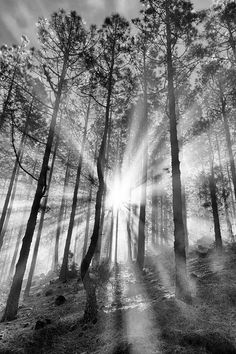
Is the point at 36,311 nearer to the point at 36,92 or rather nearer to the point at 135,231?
the point at 36,92

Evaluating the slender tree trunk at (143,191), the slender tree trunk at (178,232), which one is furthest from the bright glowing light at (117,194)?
the slender tree trunk at (178,232)

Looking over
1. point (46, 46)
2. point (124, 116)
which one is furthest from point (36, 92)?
point (124, 116)

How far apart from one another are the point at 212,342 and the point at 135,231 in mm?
22020

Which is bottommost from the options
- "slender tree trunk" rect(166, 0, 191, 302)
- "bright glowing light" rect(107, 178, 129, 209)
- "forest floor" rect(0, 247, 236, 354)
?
"forest floor" rect(0, 247, 236, 354)

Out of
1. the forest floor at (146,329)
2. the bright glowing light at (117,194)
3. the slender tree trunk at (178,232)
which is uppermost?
the bright glowing light at (117,194)

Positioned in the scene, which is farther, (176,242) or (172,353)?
(176,242)

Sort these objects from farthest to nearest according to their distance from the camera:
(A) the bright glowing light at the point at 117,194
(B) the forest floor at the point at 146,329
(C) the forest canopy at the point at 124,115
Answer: (A) the bright glowing light at the point at 117,194 < (C) the forest canopy at the point at 124,115 < (B) the forest floor at the point at 146,329

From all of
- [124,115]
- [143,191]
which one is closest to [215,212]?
[143,191]

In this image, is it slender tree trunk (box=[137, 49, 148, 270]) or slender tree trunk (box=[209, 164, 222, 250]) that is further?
slender tree trunk (box=[209, 164, 222, 250])

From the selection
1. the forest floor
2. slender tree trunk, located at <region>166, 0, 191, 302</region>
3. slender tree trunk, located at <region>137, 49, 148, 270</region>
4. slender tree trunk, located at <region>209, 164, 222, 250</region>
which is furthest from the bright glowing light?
the forest floor

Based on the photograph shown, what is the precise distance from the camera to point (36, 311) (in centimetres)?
885

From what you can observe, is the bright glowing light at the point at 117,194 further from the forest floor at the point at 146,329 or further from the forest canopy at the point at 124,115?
the forest floor at the point at 146,329

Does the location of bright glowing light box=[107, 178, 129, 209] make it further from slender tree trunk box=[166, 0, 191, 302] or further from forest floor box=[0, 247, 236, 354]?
forest floor box=[0, 247, 236, 354]

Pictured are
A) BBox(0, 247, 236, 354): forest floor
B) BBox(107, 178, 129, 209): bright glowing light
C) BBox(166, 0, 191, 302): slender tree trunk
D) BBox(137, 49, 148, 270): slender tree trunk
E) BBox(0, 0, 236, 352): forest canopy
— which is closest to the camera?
BBox(0, 247, 236, 354): forest floor
